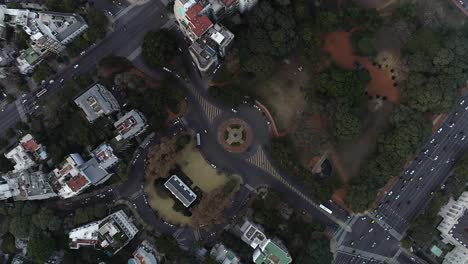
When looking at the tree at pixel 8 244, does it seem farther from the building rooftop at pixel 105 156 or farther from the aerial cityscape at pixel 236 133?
the building rooftop at pixel 105 156

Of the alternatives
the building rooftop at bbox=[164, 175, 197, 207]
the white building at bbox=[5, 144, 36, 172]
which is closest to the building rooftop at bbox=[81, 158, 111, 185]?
the white building at bbox=[5, 144, 36, 172]

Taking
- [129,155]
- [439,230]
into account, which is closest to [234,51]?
[129,155]

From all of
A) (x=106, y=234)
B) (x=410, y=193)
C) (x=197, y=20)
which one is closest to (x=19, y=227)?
(x=106, y=234)

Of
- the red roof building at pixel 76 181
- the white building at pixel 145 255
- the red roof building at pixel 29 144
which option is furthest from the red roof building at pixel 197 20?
the white building at pixel 145 255

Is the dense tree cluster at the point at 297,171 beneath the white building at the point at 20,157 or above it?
above

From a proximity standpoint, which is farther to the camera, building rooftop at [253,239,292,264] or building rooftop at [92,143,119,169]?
building rooftop at [92,143,119,169]

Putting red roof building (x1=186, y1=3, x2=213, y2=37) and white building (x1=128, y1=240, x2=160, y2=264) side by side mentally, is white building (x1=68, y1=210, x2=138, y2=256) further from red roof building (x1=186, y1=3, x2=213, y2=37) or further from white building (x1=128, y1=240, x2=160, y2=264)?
red roof building (x1=186, y1=3, x2=213, y2=37)
